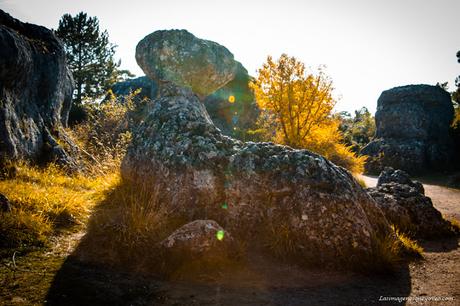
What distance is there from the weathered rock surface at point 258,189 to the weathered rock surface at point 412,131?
70.6 feet

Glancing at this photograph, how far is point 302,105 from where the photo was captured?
17078 millimetres

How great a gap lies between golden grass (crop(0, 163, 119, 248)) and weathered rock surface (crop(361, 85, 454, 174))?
23.5m

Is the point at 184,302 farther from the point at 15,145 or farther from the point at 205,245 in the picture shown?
the point at 15,145

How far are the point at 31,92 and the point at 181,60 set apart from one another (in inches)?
186

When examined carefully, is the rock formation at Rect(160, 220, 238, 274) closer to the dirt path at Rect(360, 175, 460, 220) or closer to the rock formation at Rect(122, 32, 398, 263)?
the rock formation at Rect(122, 32, 398, 263)

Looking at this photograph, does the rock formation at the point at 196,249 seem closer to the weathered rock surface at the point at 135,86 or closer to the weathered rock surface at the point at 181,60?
the weathered rock surface at the point at 181,60

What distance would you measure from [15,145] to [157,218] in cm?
504

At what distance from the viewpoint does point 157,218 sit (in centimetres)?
413

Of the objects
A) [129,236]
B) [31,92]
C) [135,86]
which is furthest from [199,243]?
[135,86]

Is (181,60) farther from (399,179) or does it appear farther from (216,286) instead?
(399,179)

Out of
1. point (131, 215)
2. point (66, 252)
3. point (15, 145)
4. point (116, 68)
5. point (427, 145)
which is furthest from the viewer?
point (116, 68)

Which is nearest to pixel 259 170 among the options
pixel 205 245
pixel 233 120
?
pixel 205 245

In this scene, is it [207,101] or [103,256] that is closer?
[103,256]

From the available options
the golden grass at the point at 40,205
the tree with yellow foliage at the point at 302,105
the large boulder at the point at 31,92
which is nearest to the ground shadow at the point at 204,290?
the golden grass at the point at 40,205
